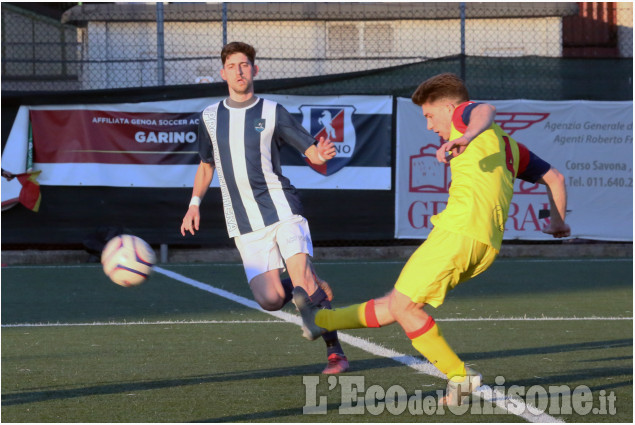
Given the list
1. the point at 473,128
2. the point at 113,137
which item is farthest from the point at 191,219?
the point at 113,137

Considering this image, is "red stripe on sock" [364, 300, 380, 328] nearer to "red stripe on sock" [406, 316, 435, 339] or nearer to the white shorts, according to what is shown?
"red stripe on sock" [406, 316, 435, 339]

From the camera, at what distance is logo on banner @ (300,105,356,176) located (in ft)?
47.1

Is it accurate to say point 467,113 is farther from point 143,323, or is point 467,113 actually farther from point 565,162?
point 565,162

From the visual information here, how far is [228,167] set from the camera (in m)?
6.55

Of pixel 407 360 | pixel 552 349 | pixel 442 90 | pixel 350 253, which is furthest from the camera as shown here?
pixel 350 253

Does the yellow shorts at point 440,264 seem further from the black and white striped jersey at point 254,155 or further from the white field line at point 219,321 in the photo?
the white field line at point 219,321

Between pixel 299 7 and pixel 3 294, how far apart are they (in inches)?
498

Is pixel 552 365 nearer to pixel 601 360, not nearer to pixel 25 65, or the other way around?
pixel 601 360

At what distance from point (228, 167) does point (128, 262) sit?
0.91m

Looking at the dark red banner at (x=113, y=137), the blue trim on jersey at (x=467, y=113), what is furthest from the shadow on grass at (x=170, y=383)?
the dark red banner at (x=113, y=137)

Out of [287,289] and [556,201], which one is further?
[287,289]

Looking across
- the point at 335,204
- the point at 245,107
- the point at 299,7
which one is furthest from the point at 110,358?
the point at 299,7

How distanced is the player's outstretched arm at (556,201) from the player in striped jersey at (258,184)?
150cm

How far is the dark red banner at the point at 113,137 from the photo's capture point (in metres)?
14.3
